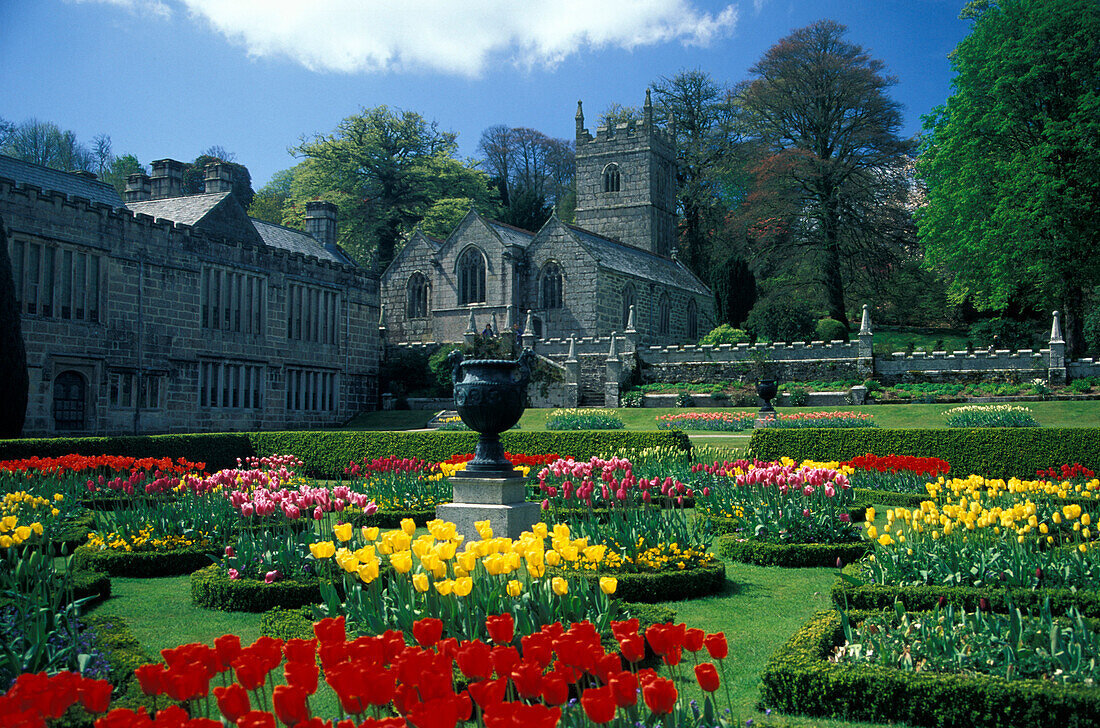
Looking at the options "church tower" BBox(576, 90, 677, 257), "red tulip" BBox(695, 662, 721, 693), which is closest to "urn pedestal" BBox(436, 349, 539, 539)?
"red tulip" BBox(695, 662, 721, 693)

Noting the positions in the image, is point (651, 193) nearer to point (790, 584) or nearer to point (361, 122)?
point (361, 122)

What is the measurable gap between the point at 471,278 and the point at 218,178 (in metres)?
16.2

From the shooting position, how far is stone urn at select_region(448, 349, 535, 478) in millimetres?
9867

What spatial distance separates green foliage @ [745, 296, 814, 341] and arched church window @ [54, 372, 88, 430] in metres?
30.9

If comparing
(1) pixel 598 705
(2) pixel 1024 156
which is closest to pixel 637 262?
(2) pixel 1024 156

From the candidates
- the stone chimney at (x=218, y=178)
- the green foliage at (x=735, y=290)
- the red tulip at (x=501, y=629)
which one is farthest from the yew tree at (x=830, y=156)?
the red tulip at (x=501, y=629)

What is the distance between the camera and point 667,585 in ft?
25.5

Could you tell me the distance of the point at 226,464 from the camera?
19672mm

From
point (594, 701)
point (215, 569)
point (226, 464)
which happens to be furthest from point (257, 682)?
point (226, 464)

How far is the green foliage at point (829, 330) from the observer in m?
42.9

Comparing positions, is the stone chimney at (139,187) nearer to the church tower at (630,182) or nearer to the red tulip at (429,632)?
the church tower at (630,182)

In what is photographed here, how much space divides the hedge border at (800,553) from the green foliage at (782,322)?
33876mm

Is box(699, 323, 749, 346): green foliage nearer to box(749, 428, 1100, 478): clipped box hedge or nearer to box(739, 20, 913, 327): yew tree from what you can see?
box(739, 20, 913, 327): yew tree

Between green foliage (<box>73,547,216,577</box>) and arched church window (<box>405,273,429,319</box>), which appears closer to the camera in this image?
green foliage (<box>73,547,216,577</box>)
